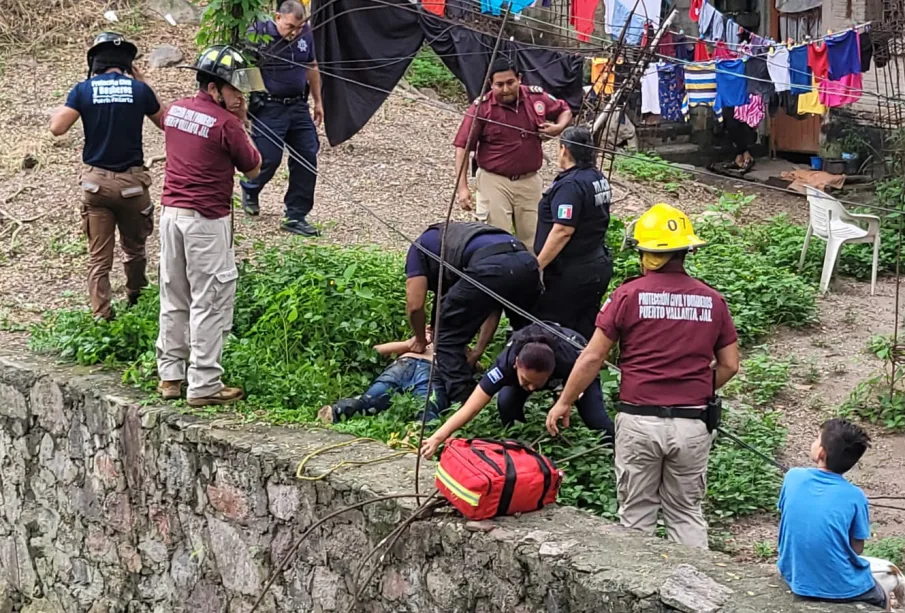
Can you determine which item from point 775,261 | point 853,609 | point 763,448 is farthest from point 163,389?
point 775,261

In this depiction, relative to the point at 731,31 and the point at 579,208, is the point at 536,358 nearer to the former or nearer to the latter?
the point at 579,208

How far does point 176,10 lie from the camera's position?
14.2 m

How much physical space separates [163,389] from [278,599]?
4.42 feet

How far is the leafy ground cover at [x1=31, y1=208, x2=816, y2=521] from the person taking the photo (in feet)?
19.1

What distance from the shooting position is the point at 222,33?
7.16 meters

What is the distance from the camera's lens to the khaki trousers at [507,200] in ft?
26.5

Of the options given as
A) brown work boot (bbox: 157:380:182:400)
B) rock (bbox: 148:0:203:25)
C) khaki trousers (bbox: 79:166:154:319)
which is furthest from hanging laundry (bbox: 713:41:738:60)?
brown work boot (bbox: 157:380:182:400)

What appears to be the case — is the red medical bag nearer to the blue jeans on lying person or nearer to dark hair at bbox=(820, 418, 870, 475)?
dark hair at bbox=(820, 418, 870, 475)

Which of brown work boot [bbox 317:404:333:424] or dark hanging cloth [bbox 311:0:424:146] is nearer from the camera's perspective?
brown work boot [bbox 317:404:333:424]

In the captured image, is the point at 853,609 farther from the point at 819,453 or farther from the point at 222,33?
the point at 222,33

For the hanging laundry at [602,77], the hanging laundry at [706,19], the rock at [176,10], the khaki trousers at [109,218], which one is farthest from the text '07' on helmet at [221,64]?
the rock at [176,10]

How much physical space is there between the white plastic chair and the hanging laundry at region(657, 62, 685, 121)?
10.4ft

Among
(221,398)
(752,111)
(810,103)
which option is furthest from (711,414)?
(752,111)

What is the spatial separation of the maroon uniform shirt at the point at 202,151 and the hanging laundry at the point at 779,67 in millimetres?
6994
